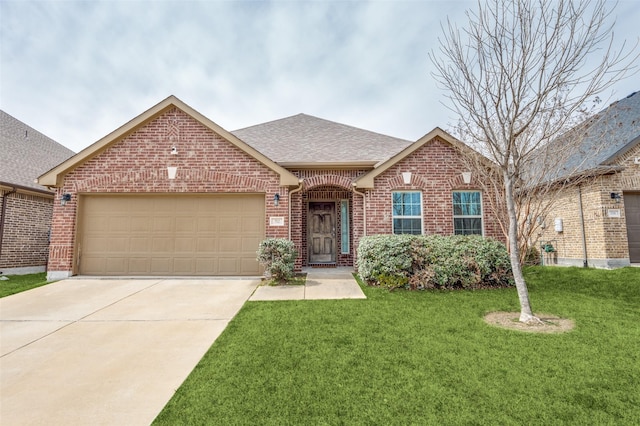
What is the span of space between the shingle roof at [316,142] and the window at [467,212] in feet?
9.31

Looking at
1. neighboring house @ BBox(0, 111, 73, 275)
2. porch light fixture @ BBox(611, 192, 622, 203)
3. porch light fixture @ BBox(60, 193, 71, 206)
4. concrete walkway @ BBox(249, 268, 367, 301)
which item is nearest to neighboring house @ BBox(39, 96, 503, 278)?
porch light fixture @ BBox(60, 193, 71, 206)

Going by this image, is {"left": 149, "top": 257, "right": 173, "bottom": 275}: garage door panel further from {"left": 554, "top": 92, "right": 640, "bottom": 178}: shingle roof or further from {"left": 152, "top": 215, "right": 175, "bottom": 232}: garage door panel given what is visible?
{"left": 554, "top": 92, "right": 640, "bottom": 178}: shingle roof

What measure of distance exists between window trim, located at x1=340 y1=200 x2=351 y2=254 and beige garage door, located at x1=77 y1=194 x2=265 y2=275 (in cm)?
342

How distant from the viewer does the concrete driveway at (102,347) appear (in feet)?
8.82

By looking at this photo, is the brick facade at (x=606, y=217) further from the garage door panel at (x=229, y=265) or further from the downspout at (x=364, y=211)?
the garage door panel at (x=229, y=265)

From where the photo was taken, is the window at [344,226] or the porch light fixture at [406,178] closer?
the porch light fixture at [406,178]

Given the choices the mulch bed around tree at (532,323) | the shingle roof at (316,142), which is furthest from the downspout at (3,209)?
the mulch bed around tree at (532,323)

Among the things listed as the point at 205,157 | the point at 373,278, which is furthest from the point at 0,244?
the point at 373,278

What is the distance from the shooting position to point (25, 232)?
1018 cm

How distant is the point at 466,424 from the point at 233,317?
12.8 feet

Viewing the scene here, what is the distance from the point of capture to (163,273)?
344 inches

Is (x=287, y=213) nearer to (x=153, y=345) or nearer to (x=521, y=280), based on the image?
(x=153, y=345)

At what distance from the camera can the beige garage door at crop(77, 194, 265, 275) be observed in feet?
28.8

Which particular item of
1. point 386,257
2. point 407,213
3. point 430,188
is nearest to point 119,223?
point 386,257
